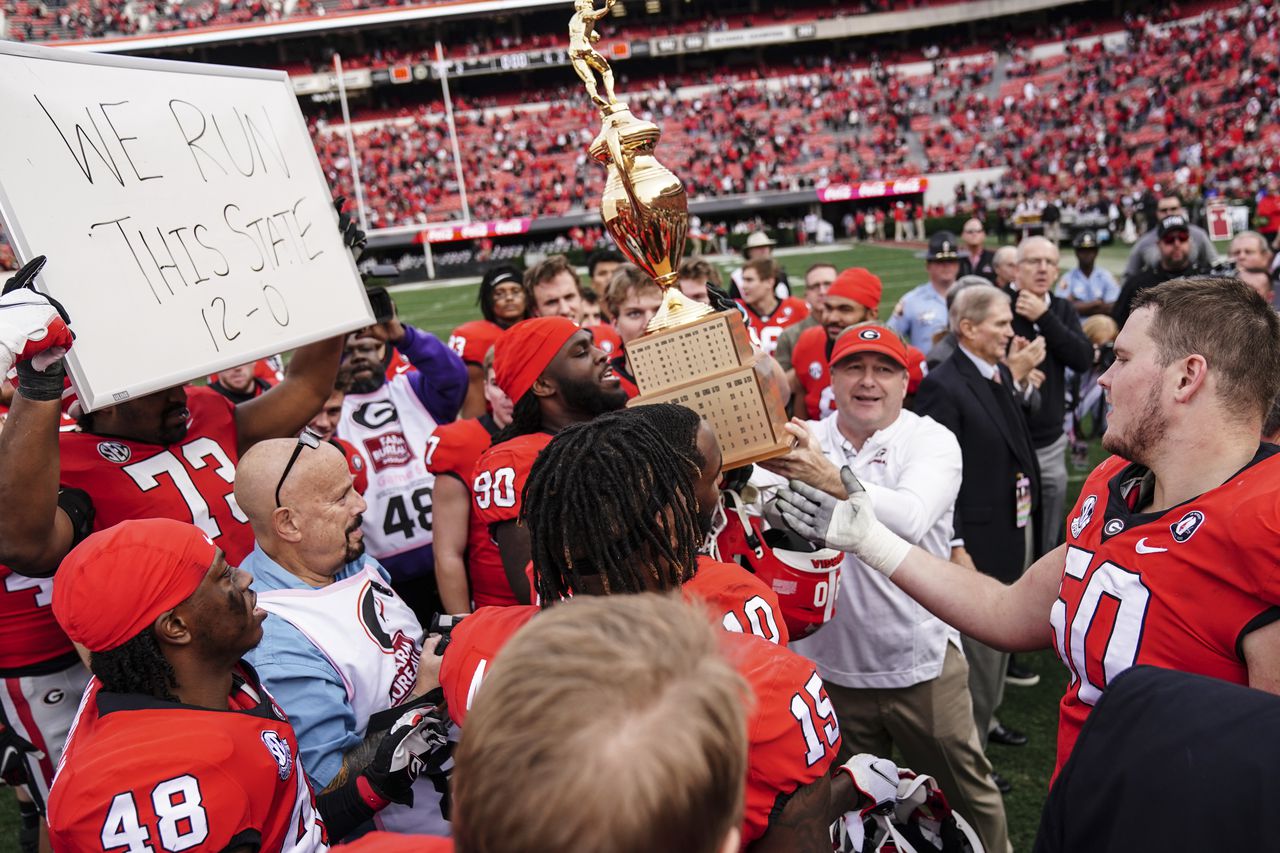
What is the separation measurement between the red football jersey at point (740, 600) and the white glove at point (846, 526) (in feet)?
1.78

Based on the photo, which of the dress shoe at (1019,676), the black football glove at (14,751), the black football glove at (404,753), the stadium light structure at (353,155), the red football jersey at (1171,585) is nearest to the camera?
the red football jersey at (1171,585)

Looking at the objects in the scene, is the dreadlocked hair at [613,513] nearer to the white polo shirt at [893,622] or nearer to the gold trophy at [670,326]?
the gold trophy at [670,326]

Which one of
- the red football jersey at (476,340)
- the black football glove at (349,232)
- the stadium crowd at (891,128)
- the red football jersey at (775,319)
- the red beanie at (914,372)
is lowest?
the stadium crowd at (891,128)

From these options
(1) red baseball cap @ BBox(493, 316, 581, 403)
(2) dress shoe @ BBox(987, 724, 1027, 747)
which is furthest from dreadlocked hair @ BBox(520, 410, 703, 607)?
(2) dress shoe @ BBox(987, 724, 1027, 747)

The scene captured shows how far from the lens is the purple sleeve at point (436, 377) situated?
13.4 feet

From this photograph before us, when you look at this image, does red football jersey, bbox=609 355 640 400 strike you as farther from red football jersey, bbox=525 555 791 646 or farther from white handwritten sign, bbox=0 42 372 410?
red football jersey, bbox=525 555 791 646

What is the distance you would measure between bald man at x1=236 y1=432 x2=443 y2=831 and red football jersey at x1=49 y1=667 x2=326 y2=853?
20 cm

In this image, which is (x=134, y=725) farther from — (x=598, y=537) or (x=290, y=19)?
(x=290, y=19)

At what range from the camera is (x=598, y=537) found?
1.61 meters

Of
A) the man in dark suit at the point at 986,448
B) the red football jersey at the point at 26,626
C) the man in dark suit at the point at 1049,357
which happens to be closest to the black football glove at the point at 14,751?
the red football jersey at the point at 26,626

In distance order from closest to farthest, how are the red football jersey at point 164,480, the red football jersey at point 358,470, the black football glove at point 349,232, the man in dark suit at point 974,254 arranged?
the red football jersey at point 164,480
the black football glove at point 349,232
the red football jersey at point 358,470
the man in dark suit at point 974,254

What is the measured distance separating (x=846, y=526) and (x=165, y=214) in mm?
2040

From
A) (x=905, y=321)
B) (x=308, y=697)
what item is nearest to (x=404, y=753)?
(x=308, y=697)

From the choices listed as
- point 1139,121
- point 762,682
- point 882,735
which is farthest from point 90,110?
point 1139,121
